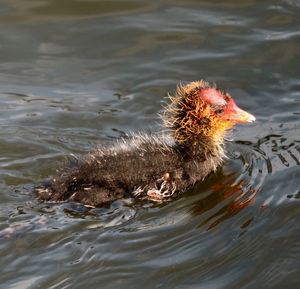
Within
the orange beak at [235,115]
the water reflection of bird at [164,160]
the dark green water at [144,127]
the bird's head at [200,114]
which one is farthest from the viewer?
the orange beak at [235,115]

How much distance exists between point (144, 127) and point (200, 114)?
1.23 m

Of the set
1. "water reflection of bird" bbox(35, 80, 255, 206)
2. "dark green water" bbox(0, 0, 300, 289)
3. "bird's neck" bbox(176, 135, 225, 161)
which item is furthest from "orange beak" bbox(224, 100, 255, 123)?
"dark green water" bbox(0, 0, 300, 289)

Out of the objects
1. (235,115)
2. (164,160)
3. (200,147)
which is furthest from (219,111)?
(164,160)

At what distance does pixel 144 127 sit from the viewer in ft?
23.4

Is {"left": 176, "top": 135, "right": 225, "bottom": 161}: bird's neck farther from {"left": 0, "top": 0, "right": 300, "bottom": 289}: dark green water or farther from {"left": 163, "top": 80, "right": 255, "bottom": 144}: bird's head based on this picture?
{"left": 0, "top": 0, "right": 300, "bottom": 289}: dark green water

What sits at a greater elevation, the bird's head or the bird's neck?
the bird's head

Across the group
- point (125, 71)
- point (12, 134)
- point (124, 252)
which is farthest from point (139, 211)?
point (125, 71)

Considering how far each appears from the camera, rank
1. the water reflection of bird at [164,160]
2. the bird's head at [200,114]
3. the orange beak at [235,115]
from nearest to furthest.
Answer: the water reflection of bird at [164,160] < the bird's head at [200,114] < the orange beak at [235,115]

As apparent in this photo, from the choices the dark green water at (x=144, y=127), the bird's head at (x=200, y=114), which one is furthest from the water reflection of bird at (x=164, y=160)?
the dark green water at (x=144, y=127)

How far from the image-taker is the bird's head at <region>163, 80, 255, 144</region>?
5965mm

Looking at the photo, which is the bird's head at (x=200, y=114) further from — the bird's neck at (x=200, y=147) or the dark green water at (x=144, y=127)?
the dark green water at (x=144, y=127)

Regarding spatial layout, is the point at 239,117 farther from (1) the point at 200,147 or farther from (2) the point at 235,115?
(1) the point at 200,147

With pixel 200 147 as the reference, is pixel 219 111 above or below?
above

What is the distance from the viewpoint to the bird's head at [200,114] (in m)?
5.96
